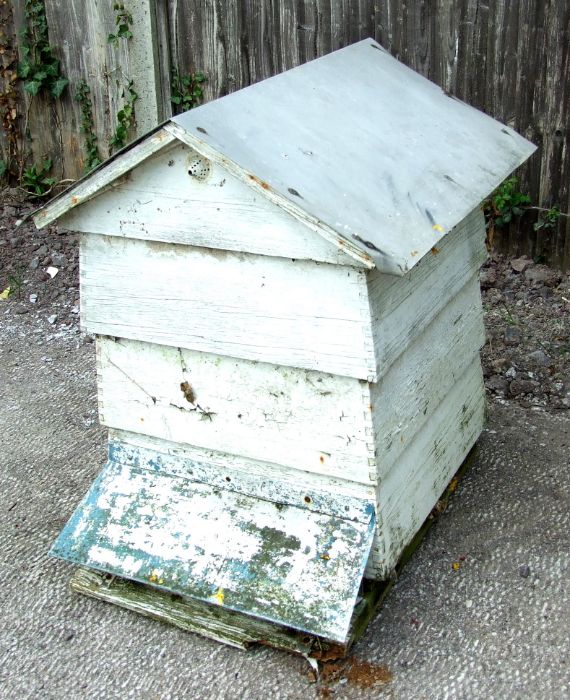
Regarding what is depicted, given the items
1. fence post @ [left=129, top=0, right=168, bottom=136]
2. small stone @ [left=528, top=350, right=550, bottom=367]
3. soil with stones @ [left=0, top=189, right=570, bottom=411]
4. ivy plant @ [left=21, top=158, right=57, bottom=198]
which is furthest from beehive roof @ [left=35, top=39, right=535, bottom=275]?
ivy plant @ [left=21, top=158, right=57, bottom=198]

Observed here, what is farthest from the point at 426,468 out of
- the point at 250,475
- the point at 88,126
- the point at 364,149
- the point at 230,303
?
the point at 88,126

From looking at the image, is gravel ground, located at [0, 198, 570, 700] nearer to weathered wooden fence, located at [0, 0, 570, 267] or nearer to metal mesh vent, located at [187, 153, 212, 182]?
weathered wooden fence, located at [0, 0, 570, 267]

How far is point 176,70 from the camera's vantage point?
535cm

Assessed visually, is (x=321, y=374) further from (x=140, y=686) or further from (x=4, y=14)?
(x=4, y=14)

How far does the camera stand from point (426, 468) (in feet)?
9.78

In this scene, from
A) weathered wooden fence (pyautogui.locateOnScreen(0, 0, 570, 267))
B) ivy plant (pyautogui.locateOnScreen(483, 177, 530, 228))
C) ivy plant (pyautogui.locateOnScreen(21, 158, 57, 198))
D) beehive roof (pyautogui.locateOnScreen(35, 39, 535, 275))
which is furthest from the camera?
ivy plant (pyautogui.locateOnScreen(21, 158, 57, 198))

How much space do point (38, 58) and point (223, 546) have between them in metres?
3.96

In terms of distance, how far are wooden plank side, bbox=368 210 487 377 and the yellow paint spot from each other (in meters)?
0.79

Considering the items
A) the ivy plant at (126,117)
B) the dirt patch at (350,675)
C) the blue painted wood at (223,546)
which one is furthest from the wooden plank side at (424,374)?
the ivy plant at (126,117)

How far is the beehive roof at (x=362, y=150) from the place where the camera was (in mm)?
2264

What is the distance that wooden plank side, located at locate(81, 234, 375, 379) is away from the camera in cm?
239

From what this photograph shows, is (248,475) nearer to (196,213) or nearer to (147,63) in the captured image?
(196,213)

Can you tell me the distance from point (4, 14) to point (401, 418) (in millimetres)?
4275

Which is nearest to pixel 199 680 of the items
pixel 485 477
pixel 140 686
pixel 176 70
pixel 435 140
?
pixel 140 686
